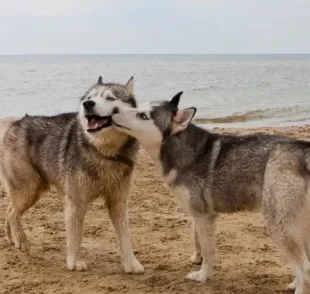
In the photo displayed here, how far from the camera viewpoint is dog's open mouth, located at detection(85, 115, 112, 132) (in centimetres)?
532

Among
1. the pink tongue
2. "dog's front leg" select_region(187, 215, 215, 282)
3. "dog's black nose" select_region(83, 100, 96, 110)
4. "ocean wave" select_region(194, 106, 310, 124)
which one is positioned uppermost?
"dog's black nose" select_region(83, 100, 96, 110)

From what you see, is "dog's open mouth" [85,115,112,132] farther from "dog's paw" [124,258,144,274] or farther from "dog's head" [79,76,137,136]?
"dog's paw" [124,258,144,274]

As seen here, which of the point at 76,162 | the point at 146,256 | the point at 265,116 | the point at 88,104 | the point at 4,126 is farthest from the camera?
the point at 265,116

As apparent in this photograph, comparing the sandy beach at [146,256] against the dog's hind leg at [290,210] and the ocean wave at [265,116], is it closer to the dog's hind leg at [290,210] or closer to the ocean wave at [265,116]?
the dog's hind leg at [290,210]

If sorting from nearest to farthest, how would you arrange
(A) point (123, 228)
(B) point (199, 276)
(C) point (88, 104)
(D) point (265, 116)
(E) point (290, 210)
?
(E) point (290, 210), (C) point (88, 104), (B) point (199, 276), (A) point (123, 228), (D) point (265, 116)

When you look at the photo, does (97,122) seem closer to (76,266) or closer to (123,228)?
(123,228)

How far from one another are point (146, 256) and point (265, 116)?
1692cm

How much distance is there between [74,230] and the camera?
586 centimetres

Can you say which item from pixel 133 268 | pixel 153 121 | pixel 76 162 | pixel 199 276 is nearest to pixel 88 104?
pixel 153 121

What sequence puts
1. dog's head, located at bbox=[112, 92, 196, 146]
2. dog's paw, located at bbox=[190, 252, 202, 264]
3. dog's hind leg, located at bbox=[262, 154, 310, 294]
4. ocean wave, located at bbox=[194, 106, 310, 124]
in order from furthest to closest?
ocean wave, located at bbox=[194, 106, 310, 124] → dog's paw, located at bbox=[190, 252, 202, 264] → dog's head, located at bbox=[112, 92, 196, 146] → dog's hind leg, located at bbox=[262, 154, 310, 294]

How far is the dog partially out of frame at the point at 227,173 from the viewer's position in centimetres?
461

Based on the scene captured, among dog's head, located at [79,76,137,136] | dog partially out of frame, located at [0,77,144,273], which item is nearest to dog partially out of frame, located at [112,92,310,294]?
Answer: dog's head, located at [79,76,137,136]

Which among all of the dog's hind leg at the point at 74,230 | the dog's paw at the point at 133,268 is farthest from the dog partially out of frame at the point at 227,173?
the dog's hind leg at the point at 74,230

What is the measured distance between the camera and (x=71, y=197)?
229 inches
